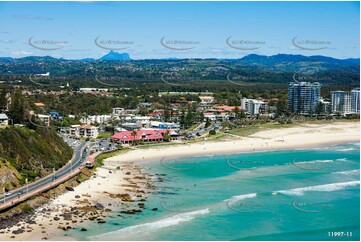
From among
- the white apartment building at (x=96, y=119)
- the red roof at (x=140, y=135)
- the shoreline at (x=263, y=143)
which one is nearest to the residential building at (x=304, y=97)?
the shoreline at (x=263, y=143)

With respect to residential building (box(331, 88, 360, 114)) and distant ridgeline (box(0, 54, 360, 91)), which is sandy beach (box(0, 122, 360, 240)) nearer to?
residential building (box(331, 88, 360, 114))

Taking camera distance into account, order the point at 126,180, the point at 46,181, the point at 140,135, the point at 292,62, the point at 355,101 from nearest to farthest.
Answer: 1. the point at 46,181
2. the point at 126,180
3. the point at 140,135
4. the point at 355,101
5. the point at 292,62

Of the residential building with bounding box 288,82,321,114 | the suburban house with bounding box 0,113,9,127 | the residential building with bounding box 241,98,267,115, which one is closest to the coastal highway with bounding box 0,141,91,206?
the suburban house with bounding box 0,113,9,127

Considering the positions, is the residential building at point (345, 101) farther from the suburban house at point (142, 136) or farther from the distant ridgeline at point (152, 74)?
the suburban house at point (142, 136)

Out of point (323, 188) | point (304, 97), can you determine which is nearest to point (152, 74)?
point (304, 97)

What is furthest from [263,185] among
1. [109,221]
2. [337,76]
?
[337,76]

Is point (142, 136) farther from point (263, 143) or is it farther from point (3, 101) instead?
point (3, 101)
